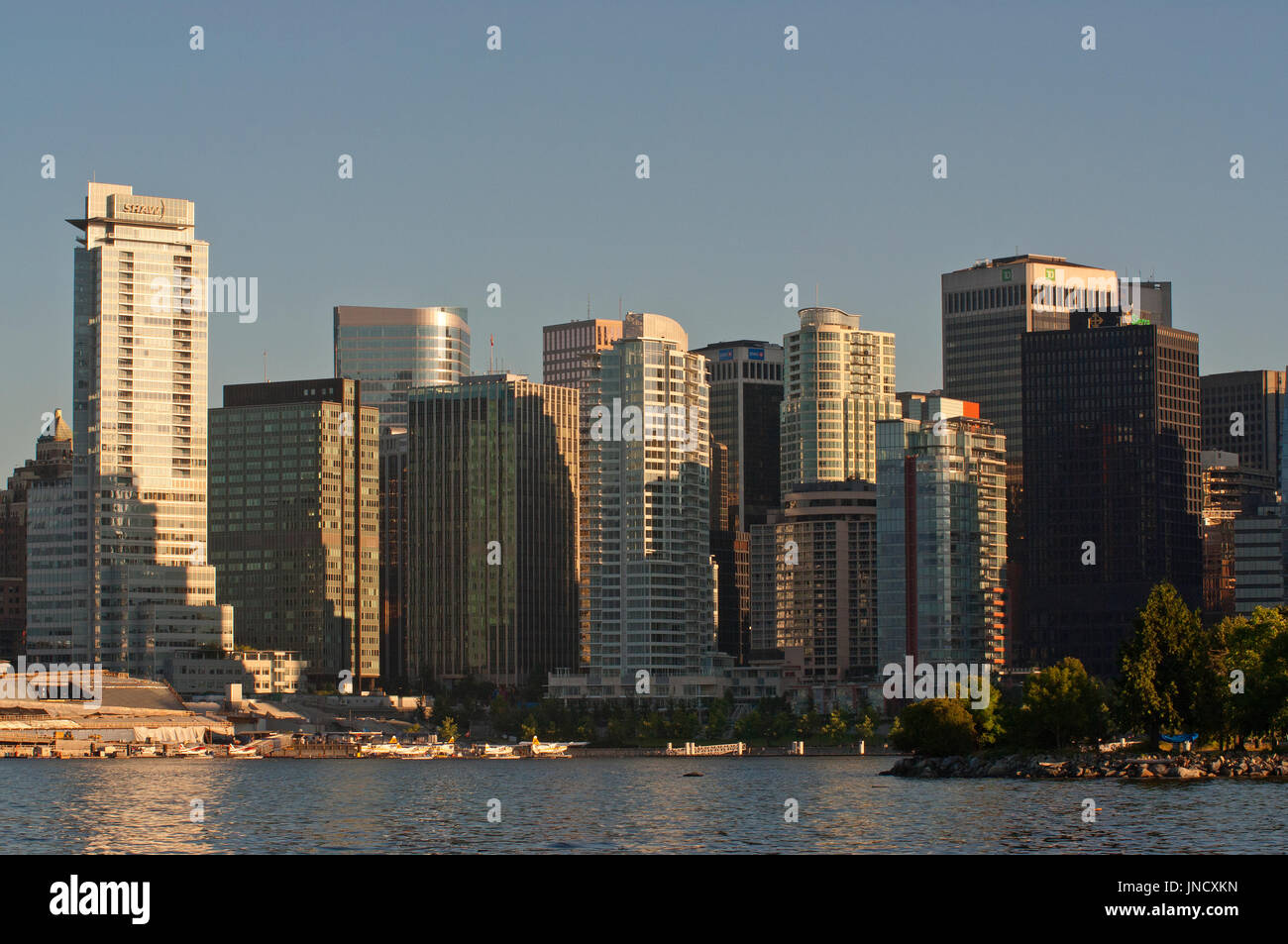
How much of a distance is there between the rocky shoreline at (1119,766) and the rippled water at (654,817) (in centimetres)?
561

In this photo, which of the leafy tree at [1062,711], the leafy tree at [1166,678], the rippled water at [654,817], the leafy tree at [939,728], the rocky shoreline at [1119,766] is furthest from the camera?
the leafy tree at [939,728]

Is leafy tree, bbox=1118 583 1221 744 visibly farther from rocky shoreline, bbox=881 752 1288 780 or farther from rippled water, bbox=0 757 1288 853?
rippled water, bbox=0 757 1288 853

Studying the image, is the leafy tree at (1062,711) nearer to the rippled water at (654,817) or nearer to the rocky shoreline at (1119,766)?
the rocky shoreline at (1119,766)

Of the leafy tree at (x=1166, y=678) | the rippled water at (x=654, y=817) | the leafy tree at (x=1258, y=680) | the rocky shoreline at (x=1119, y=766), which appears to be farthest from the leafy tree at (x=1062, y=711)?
the rippled water at (x=654, y=817)

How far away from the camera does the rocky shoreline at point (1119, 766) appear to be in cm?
15250

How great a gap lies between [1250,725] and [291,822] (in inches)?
3494

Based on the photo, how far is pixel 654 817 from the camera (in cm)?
11894

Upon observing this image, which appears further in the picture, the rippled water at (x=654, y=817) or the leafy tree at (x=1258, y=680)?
the leafy tree at (x=1258, y=680)

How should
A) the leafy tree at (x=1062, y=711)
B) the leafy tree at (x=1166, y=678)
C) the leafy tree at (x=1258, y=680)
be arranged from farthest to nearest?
the leafy tree at (x=1062, y=711) → the leafy tree at (x=1166, y=678) → the leafy tree at (x=1258, y=680)

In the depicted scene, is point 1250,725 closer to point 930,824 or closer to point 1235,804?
point 1235,804
